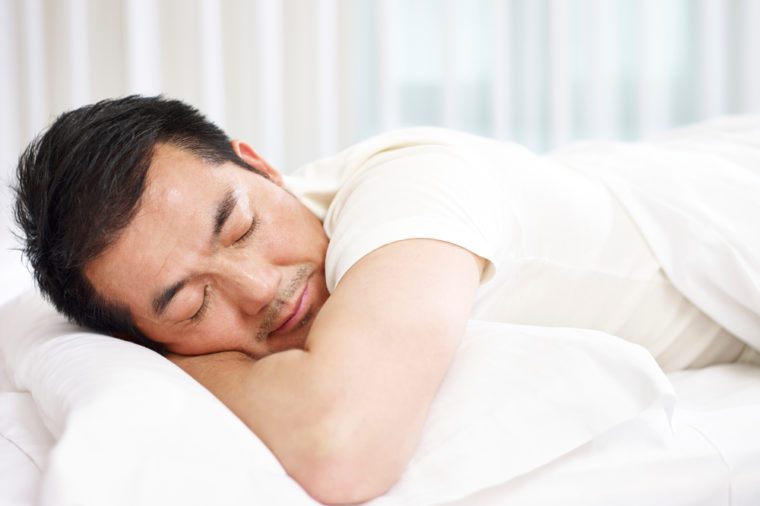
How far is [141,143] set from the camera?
3.60 ft

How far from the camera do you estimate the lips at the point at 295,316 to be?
1105 millimetres

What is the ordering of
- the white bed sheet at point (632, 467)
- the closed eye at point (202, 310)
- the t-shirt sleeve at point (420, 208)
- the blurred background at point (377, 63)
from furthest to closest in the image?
the blurred background at point (377, 63) < the closed eye at point (202, 310) < the t-shirt sleeve at point (420, 208) < the white bed sheet at point (632, 467)

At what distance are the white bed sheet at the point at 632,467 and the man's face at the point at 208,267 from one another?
201mm

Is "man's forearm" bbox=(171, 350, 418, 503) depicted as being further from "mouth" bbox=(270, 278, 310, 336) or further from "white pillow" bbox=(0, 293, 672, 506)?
"mouth" bbox=(270, 278, 310, 336)

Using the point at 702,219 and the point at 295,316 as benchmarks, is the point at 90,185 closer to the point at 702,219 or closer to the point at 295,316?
the point at 295,316

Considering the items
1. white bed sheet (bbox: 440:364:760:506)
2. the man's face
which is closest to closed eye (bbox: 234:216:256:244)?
the man's face

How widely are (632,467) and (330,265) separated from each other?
434 millimetres

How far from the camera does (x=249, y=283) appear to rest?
1062 mm

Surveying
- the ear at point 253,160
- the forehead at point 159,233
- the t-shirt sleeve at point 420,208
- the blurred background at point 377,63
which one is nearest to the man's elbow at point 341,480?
the t-shirt sleeve at point 420,208

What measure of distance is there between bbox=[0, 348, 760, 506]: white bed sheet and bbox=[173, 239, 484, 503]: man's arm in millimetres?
62

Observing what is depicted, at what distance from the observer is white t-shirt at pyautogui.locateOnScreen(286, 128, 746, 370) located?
1069 mm

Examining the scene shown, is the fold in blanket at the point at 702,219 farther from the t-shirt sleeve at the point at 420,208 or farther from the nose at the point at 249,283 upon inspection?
the nose at the point at 249,283

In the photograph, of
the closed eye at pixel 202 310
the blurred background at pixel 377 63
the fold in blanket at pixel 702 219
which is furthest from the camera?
the blurred background at pixel 377 63

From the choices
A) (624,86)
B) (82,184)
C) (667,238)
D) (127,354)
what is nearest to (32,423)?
(127,354)
